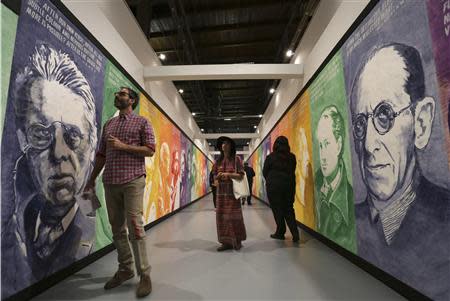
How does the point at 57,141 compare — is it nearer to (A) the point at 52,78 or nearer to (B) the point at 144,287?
(A) the point at 52,78

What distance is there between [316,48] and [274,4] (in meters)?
3.13

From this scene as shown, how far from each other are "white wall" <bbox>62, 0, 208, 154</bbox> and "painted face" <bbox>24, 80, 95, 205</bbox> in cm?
95

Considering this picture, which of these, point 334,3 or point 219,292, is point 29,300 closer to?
point 219,292

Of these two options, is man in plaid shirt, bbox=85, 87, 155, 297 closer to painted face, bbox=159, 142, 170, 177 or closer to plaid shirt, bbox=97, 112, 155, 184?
plaid shirt, bbox=97, 112, 155, 184

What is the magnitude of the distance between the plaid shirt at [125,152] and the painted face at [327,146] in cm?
218

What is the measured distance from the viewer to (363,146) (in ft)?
7.94

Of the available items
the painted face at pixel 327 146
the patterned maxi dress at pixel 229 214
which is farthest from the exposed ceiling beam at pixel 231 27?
the patterned maxi dress at pixel 229 214

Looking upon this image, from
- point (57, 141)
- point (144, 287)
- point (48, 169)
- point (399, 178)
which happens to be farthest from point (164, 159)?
point (399, 178)

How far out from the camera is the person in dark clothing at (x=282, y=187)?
365 centimetres

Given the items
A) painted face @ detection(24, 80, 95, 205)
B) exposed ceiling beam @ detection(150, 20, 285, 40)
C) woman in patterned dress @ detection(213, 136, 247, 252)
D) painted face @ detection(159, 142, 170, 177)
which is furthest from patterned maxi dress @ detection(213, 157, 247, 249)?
exposed ceiling beam @ detection(150, 20, 285, 40)

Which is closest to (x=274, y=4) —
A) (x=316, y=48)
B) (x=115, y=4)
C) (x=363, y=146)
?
(x=316, y=48)

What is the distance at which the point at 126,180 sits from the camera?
1945 millimetres

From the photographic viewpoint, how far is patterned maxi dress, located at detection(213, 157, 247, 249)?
3.19 meters

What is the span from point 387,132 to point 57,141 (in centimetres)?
278
